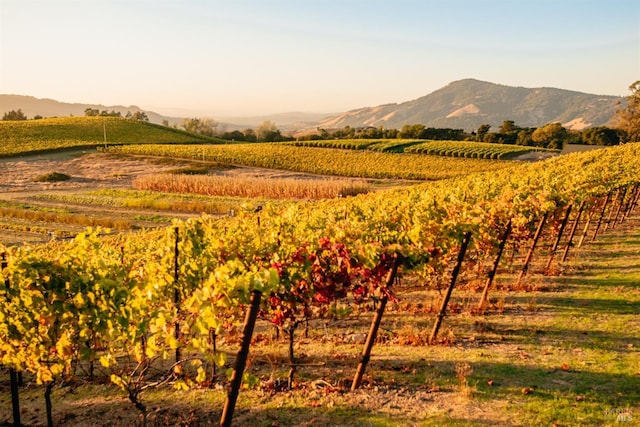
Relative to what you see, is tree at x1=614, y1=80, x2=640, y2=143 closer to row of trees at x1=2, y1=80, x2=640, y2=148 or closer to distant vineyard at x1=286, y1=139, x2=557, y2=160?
row of trees at x1=2, y1=80, x2=640, y2=148

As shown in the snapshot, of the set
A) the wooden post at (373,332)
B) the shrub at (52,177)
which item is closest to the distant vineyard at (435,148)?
the shrub at (52,177)

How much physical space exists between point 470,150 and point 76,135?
70.4 metres

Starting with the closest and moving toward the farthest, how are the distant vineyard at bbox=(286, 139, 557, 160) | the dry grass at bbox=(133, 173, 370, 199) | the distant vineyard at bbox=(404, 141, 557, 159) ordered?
the dry grass at bbox=(133, 173, 370, 199) < the distant vineyard at bbox=(404, 141, 557, 159) < the distant vineyard at bbox=(286, 139, 557, 160)

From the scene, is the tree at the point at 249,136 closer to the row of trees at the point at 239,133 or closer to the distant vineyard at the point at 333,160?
the row of trees at the point at 239,133

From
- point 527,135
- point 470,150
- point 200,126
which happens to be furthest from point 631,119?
point 200,126

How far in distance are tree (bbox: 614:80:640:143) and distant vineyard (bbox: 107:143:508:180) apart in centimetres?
3509

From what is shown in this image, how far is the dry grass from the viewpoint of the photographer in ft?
161

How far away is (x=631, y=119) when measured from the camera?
90500mm

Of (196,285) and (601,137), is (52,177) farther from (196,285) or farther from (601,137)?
(601,137)

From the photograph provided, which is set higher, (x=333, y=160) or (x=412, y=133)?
(x=412, y=133)

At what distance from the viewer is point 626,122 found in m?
91.3

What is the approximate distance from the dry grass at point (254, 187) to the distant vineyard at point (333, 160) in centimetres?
1359

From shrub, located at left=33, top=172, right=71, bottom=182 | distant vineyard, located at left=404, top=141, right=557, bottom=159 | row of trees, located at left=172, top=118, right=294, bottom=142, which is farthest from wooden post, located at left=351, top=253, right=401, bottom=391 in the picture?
row of trees, located at left=172, top=118, right=294, bottom=142

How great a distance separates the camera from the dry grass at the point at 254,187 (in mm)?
49219
